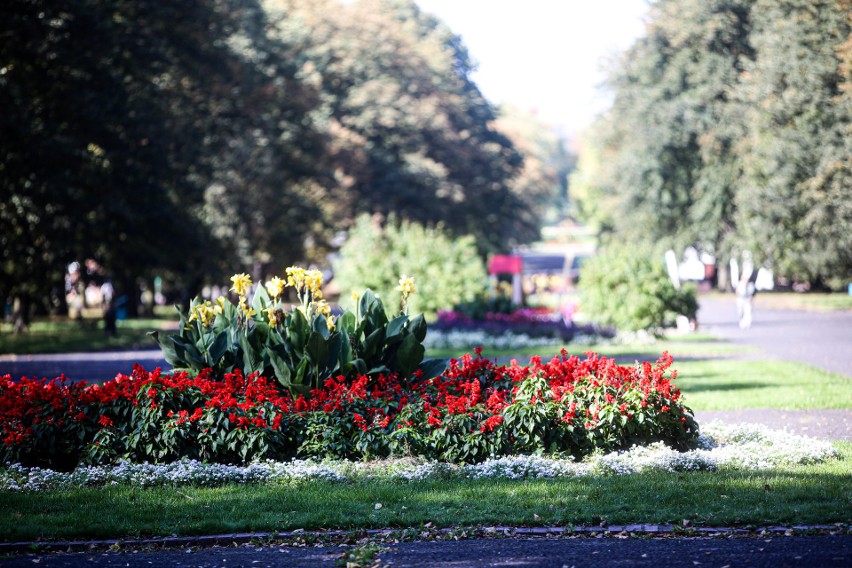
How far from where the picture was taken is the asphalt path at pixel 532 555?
261 inches

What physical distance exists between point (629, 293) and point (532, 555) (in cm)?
2182

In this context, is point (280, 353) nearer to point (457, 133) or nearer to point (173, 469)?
point (173, 469)

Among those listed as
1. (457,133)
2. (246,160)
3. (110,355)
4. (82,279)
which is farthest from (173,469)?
(457,133)

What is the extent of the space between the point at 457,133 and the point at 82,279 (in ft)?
80.8

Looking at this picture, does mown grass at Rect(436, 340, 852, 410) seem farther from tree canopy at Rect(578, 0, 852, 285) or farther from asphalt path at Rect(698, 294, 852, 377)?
tree canopy at Rect(578, 0, 852, 285)

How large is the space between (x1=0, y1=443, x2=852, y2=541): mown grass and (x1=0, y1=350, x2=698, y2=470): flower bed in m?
0.86

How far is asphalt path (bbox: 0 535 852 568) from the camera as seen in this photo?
261 inches

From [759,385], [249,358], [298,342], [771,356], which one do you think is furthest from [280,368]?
[771,356]

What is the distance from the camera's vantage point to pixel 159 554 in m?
7.15

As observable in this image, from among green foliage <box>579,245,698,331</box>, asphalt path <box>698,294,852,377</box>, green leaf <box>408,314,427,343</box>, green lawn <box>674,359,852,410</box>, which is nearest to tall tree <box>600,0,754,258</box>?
asphalt path <box>698,294,852,377</box>

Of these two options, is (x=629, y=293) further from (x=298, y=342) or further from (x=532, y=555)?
(x=532, y=555)

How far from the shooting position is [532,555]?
688 cm

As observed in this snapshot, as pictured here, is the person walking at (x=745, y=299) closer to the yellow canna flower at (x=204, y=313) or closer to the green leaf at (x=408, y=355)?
the green leaf at (x=408, y=355)

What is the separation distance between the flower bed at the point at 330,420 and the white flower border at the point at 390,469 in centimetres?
23
